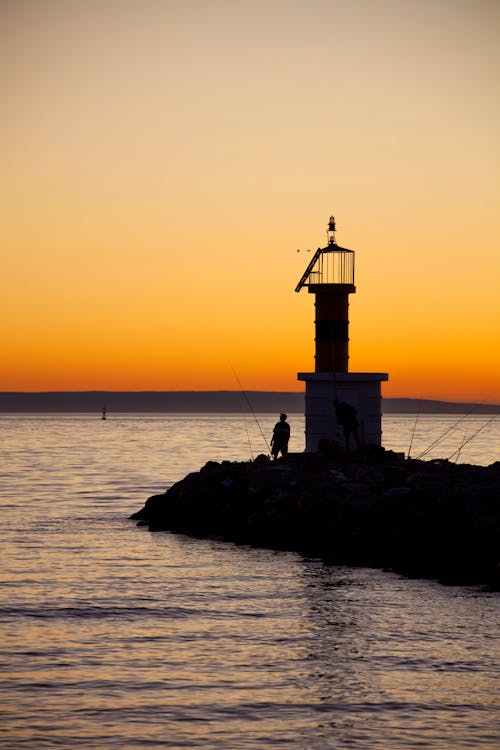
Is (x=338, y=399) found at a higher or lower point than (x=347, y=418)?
higher

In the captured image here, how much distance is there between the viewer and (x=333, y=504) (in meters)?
21.6

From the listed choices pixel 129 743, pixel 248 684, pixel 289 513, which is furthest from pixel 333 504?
pixel 129 743

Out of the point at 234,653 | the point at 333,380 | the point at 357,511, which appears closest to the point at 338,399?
the point at 333,380

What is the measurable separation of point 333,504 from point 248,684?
10139mm

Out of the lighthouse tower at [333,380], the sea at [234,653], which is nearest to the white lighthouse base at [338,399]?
the lighthouse tower at [333,380]

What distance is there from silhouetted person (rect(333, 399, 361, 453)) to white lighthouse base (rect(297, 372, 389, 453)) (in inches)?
15.4

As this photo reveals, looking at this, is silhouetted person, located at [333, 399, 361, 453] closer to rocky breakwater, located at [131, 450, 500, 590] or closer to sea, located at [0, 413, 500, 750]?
rocky breakwater, located at [131, 450, 500, 590]

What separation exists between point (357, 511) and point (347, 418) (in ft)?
16.8

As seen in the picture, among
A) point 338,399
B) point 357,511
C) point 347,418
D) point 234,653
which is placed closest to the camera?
point 234,653

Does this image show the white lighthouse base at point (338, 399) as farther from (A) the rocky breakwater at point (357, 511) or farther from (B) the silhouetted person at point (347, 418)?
(A) the rocky breakwater at point (357, 511)

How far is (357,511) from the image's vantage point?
20844mm

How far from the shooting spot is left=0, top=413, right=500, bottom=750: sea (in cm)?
1012

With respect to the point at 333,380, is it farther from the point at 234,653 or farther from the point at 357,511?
the point at 234,653

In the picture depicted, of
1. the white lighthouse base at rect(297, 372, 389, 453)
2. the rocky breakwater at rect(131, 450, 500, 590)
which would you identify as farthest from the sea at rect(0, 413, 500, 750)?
the white lighthouse base at rect(297, 372, 389, 453)
